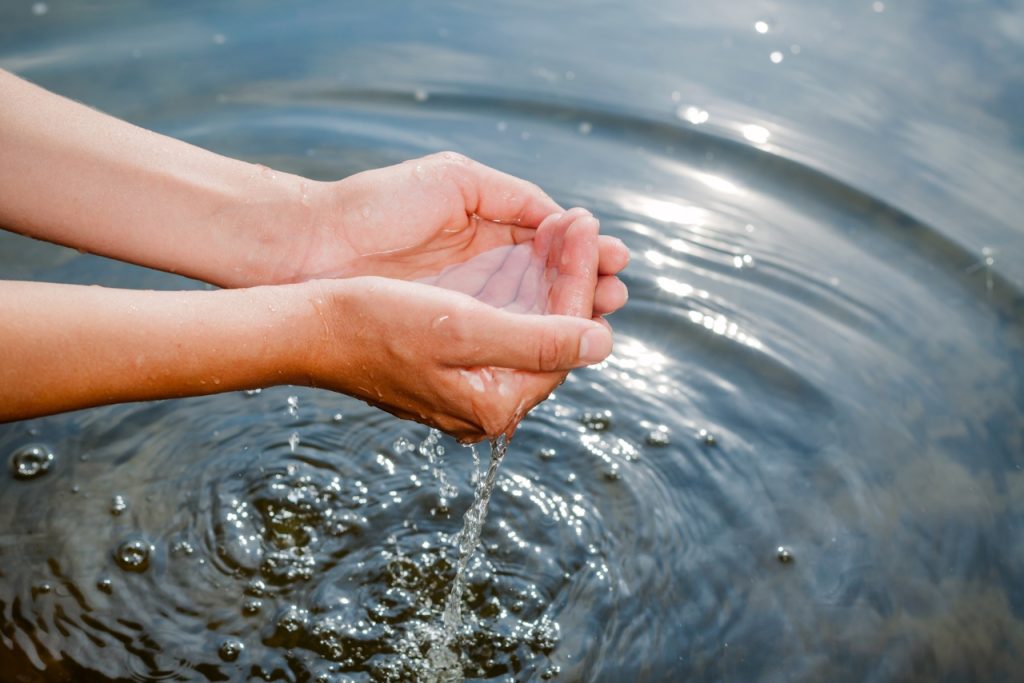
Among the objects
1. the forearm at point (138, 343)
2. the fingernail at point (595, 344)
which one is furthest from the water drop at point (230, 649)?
the fingernail at point (595, 344)

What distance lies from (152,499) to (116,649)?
0.41m

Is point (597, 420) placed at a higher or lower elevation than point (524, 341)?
higher

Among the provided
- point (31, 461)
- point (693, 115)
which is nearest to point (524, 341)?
point (31, 461)

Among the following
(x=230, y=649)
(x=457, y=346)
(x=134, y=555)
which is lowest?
(x=230, y=649)

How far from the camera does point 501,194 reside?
2266mm

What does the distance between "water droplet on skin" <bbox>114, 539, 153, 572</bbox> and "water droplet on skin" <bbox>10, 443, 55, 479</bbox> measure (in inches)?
13.7

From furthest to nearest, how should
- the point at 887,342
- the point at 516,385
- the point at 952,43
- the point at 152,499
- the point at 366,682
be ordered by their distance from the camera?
1. the point at 952,43
2. the point at 887,342
3. the point at 152,499
4. the point at 366,682
5. the point at 516,385

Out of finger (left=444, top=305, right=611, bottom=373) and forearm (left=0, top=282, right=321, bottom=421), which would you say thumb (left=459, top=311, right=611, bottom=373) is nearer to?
finger (left=444, top=305, right=611, bottom=373)

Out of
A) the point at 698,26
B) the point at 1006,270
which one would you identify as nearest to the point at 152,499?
the point at 1006,270

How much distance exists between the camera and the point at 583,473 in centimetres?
254

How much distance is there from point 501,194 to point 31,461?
1.34 meters

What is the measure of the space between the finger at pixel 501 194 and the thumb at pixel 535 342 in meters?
0.47

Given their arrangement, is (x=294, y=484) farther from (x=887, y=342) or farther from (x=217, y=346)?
(x=887, y=342)

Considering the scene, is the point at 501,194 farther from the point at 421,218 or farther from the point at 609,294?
the point at 609,294
